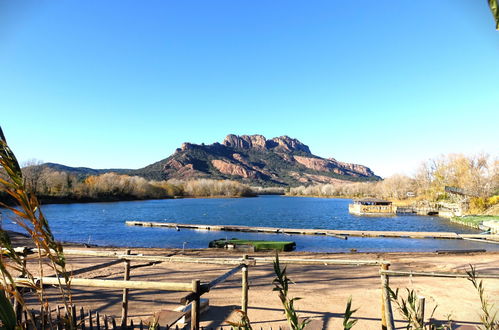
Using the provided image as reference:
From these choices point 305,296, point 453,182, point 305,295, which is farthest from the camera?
point 453,182

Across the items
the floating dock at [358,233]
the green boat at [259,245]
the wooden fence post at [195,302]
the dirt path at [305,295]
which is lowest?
the floating dock at [358,233]

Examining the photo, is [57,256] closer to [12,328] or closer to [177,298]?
[12,328]

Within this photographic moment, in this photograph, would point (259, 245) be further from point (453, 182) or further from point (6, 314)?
point (453, 182)

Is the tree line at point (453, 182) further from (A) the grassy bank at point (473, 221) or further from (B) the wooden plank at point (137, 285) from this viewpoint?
(B) the wooden plank at point (137, 285)

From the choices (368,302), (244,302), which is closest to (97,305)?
(244,302)

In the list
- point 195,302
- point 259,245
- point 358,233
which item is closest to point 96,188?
point 358,233

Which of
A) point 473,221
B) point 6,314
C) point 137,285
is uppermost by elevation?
point 6,314

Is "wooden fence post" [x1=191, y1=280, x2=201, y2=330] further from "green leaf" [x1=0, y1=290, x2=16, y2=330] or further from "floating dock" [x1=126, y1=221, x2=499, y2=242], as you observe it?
"floating dock" [x1=126, y1=221, x2=499, y2=242]

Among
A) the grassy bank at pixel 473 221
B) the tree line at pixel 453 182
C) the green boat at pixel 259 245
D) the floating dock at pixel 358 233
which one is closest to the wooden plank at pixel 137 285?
the green boat at pixel 259 245

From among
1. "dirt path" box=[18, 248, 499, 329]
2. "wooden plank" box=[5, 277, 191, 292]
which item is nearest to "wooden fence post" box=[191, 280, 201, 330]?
"wooden plank" box=[5, 277, 191, 292]

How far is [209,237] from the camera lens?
30984 millimetres

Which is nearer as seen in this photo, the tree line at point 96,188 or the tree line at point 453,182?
the tree line at point 453,182

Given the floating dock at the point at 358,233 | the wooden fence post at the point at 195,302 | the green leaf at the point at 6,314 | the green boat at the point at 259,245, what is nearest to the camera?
the green leaf at the point at 6,314

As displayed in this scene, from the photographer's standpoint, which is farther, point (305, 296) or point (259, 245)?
point (259, 245)
